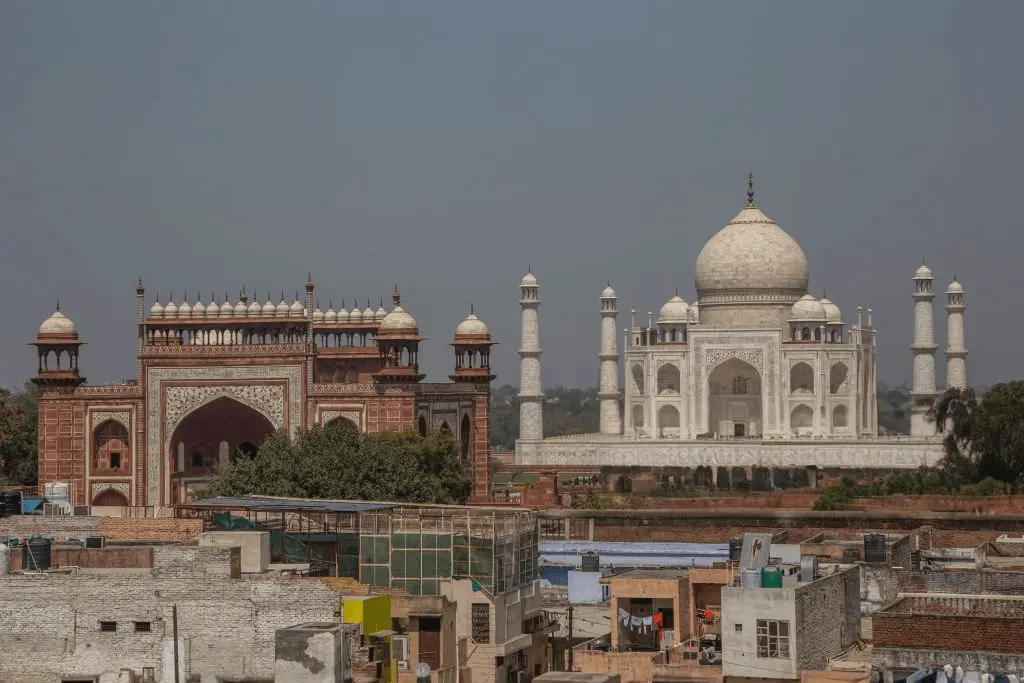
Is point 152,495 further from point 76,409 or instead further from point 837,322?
point 837,322

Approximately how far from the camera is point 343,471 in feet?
116

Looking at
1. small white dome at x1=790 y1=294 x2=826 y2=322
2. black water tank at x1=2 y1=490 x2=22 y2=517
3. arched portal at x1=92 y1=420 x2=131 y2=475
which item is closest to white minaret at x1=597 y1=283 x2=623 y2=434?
small white dome at x1=790 y1=294 x2=826 y2=322

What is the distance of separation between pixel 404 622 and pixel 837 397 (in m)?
36.2

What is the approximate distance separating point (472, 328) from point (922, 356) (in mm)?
15531

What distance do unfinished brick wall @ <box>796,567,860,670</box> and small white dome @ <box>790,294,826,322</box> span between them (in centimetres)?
3642

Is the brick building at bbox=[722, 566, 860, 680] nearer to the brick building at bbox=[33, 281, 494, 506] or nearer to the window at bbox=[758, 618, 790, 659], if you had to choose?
the window at bbox=[758, 618, 790, 659]

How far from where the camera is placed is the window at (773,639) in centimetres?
1611

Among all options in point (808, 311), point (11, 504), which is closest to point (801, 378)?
point (808, 311)

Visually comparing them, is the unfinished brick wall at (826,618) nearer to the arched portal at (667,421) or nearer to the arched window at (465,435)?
the arched window at (465,435)

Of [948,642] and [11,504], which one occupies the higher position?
[11,504]

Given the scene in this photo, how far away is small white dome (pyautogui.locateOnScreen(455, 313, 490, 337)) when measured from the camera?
4453 cm

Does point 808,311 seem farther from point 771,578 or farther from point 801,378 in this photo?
point 771,578

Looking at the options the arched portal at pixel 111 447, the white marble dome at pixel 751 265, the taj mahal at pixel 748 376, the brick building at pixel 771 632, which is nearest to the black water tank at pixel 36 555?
the brick building at pixel 771 632

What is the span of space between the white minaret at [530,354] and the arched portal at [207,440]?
11511 millimetres
